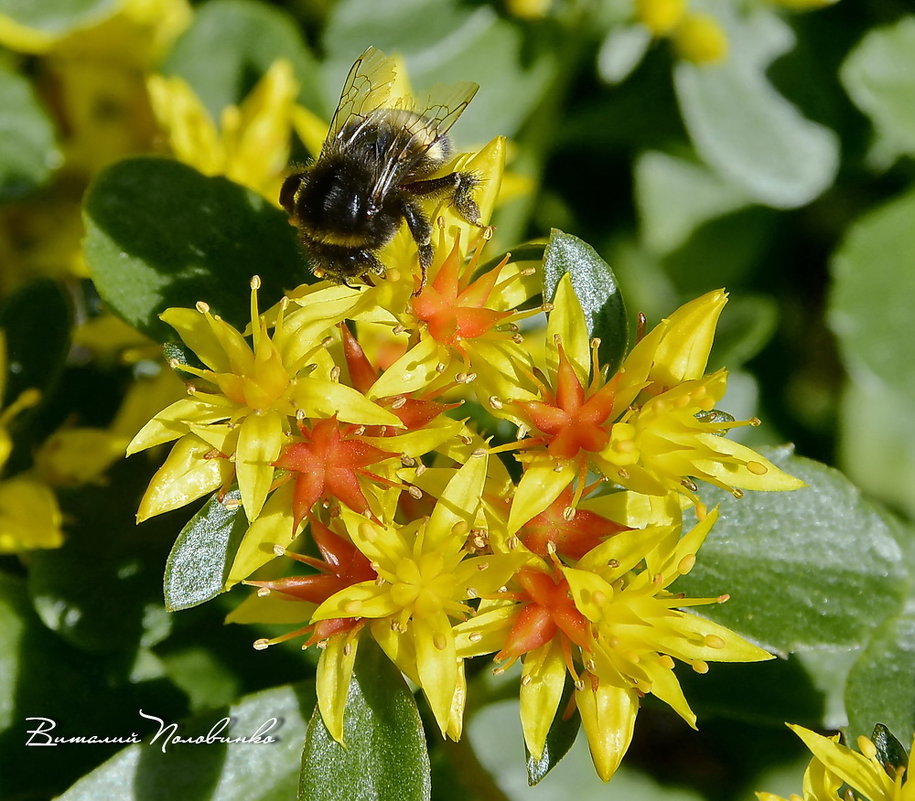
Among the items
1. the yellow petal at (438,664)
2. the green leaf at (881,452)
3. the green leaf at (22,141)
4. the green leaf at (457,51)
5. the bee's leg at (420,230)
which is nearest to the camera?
the yellow petal at (438,664)

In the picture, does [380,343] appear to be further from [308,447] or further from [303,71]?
[303,71]

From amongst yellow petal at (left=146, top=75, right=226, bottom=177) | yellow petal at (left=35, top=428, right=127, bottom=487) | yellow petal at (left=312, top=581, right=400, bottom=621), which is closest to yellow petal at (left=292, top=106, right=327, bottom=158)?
yellow petal at (left=146, top=75, right=226, bottom=177)

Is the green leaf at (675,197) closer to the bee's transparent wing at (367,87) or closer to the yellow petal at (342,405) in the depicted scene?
the bee's transparent wing at (367,87)

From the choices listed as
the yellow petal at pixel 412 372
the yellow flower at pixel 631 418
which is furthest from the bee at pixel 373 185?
the yellow flower at pixel 631 418

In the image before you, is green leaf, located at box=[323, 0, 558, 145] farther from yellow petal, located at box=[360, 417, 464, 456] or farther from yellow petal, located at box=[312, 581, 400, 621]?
yellow petal, located at box=[312, 581, 400, 621]

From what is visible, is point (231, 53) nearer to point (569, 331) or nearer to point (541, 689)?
point (569, 331)

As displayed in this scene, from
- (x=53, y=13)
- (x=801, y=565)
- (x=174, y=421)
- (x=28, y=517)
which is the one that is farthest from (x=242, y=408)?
(x=53, y=13)
